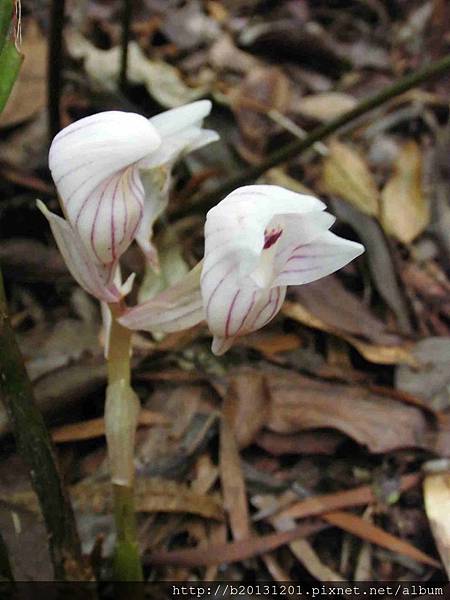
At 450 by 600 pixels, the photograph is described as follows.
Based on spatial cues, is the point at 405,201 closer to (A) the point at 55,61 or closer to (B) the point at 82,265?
(A) the point at 55,61

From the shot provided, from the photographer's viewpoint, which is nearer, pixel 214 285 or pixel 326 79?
pixel 214 285

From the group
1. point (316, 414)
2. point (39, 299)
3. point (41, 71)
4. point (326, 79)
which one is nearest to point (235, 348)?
point (316, 414)

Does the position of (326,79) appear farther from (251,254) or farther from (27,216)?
(251,254)

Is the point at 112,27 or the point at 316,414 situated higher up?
the point at 112,27

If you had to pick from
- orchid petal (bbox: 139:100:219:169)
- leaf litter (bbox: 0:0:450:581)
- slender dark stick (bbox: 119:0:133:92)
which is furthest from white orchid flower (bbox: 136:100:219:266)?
slender dark stick (bbox: 119:0:133:92)

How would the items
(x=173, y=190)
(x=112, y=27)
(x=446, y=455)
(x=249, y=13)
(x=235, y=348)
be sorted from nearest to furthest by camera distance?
(x=446, y=455), (x=235, y=348), (x=173, y=190), (x=112, y=27), (x=249, y=13)

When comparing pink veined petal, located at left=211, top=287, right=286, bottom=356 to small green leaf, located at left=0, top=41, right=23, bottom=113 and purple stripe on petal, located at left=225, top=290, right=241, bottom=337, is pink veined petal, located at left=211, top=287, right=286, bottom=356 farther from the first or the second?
small green leaf, located at left=0, top=41, right=23, bottom=113

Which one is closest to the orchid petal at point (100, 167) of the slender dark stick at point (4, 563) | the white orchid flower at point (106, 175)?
the white orchid flower at point (106, 175)
